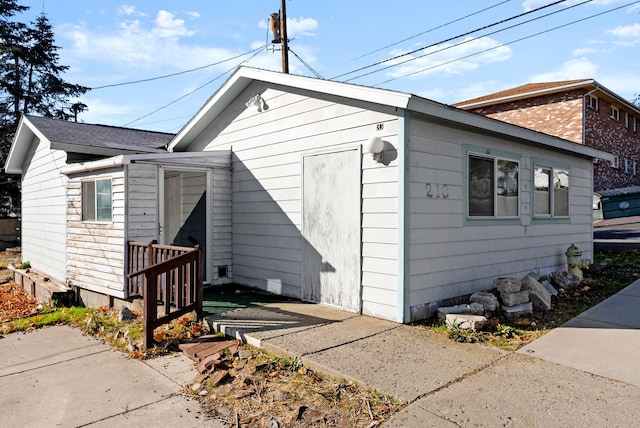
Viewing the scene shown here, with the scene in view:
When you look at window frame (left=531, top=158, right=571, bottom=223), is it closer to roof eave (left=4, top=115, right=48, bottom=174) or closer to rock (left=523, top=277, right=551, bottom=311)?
rock (left=523, top=277, right=551, bottom=311)

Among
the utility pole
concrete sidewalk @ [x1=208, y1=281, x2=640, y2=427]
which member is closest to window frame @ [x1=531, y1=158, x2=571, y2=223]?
concrete sidewalk @ [x1=208, y1=281, x2=640, y2=427]

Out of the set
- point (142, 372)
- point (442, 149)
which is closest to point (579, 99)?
point (442, 149)

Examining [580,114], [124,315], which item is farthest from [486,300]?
[580,114]

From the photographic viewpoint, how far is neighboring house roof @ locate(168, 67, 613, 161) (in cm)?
500

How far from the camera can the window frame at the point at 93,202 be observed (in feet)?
23.3

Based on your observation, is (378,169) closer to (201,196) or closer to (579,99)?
(201,196)

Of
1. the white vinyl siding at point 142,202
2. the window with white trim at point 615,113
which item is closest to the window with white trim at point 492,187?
the white vinyl siding at point 142,202

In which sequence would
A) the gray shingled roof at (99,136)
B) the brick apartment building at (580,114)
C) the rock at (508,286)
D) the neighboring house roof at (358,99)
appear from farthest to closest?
1. the brick apartment building at (580,114)
2. the gray shingled roof at (99,136)
3. the rock at (508,286)
4. the neighboring house roof at (358,99)

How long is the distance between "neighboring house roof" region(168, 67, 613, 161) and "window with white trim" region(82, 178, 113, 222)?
1.96 m

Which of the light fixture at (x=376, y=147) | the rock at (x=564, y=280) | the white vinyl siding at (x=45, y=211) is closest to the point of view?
the light fixture at (x=376, y=147)

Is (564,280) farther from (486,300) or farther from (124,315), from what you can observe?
(124,315)

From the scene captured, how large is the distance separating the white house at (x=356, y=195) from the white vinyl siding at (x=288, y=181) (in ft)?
0.07

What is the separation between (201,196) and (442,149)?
5.29 metres

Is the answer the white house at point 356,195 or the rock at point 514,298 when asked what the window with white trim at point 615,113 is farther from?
the rock at point 514,298
